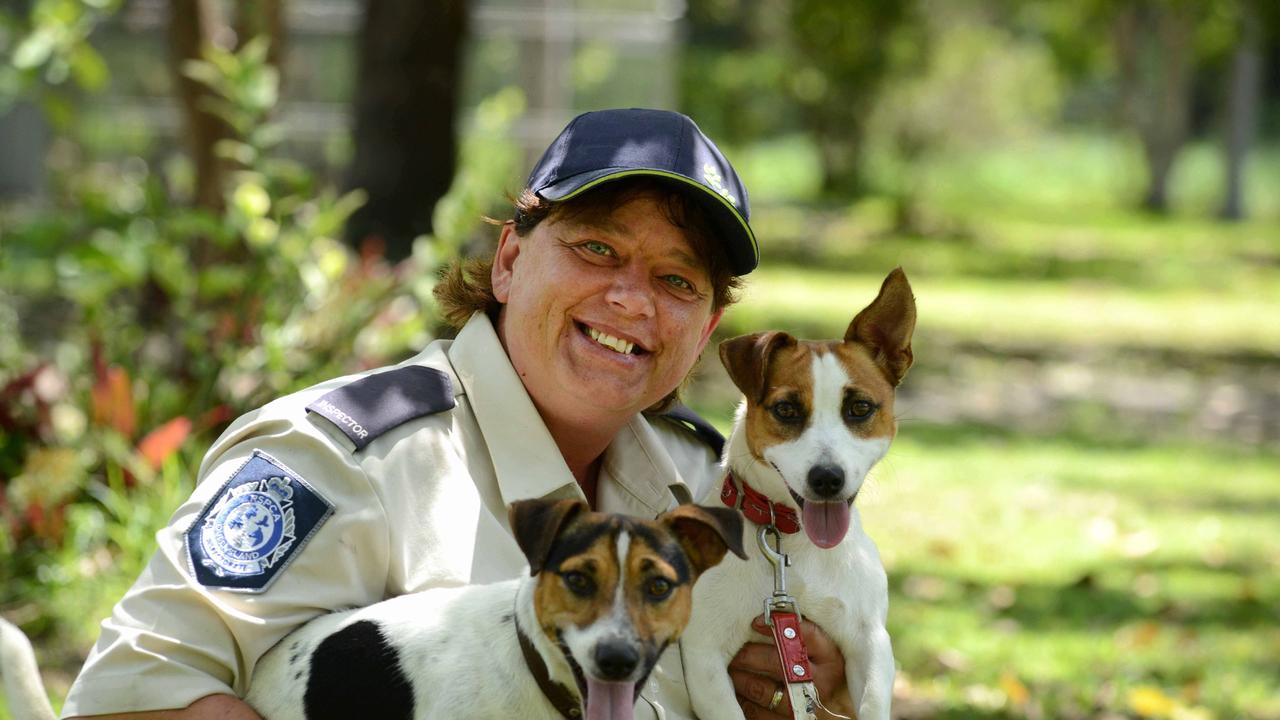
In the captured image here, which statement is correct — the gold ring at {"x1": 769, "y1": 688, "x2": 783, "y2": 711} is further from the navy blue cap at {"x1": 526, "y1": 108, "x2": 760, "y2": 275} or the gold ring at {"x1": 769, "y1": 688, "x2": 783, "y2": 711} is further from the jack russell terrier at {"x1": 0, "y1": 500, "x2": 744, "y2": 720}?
the navy blue cap at {"x1": 526, "y1": 108, "x2": 760, "y2": 275}

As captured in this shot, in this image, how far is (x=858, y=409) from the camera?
312 centimetres

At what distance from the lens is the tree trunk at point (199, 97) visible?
7.25 m

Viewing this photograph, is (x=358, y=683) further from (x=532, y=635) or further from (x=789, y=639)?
(x=789, y=639)

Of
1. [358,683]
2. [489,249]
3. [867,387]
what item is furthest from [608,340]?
[489,249]

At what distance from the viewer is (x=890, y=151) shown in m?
25.5

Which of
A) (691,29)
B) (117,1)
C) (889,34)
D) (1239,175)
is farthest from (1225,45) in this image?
(117,1)

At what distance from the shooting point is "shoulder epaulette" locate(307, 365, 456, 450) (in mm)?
2801

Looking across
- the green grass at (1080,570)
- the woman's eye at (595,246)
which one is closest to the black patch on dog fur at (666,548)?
the woman's eye at (595,246)

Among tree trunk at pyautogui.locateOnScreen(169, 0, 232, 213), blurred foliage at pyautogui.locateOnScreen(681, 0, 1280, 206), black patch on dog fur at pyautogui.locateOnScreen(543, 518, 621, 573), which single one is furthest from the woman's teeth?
blurred foliage at pyautogui.locateOnScreen(681, 0, 1280, 206)

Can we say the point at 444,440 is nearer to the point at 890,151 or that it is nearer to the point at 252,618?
the point at 252,618

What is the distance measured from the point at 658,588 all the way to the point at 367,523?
0.62 metres

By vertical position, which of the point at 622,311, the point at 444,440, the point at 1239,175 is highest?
the point at 622,311

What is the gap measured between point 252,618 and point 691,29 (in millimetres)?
27625

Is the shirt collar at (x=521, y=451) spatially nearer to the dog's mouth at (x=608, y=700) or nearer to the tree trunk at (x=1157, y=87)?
the dog's mouth at (x=608, y=700)
